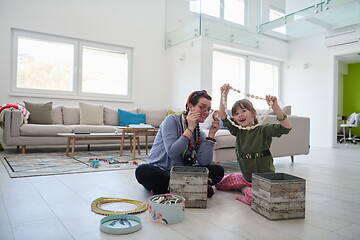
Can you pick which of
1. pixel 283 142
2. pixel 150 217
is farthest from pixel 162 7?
pixel 150 217

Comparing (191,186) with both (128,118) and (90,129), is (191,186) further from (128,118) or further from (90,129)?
(128,118)

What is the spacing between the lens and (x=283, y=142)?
355cm

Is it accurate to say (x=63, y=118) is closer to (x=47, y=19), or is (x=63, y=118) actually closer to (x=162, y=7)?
(x=47, y=19)

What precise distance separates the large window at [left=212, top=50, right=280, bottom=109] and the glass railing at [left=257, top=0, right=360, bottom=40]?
0.82 m

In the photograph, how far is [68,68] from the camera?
5.67m

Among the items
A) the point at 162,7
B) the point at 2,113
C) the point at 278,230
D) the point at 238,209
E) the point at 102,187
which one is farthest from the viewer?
the point at 162,7

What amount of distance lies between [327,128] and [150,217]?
6.39 m

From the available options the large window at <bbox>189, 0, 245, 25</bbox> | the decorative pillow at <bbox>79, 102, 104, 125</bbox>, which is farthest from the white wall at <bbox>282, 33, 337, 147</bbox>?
the decorative pillow at <bbox>79, 102, 104, 125</bbox>

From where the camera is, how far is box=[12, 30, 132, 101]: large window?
5.18 metres

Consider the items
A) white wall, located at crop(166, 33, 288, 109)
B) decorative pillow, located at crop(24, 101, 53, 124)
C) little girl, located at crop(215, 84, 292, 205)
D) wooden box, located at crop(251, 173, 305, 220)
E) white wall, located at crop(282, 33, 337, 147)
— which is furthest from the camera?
white wall, located at crop(282, 33, 337, 147)

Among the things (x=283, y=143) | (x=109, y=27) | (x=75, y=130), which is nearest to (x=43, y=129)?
(x=75, y=130)

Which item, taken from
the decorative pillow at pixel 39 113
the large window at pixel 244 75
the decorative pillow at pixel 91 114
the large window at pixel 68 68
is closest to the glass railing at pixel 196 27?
the large window at pixel 244 75

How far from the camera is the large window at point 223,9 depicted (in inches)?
217

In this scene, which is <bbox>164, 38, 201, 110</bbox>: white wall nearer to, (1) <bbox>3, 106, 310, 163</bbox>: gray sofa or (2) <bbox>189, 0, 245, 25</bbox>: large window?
(2) <bbox>189, 0, 245, 25</bbox>: large window
